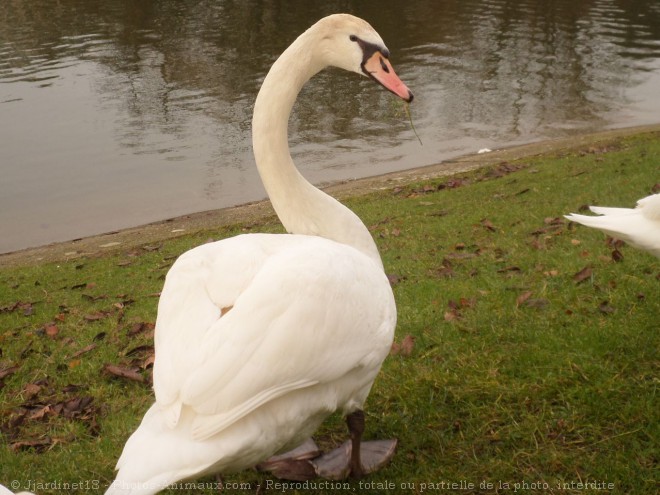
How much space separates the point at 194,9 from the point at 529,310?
3287 centimetres

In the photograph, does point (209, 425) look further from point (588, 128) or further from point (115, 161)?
point (588, 128)

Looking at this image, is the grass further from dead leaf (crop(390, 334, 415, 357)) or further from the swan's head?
the swan's head

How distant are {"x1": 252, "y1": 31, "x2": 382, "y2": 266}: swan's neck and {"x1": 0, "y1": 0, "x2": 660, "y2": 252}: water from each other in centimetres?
950

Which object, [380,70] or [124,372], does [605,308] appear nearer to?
[380,70]

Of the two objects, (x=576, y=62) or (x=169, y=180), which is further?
(x=576, y=62)

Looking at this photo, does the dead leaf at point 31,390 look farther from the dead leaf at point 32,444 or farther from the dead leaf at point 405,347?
the dead leaf at point 405,347

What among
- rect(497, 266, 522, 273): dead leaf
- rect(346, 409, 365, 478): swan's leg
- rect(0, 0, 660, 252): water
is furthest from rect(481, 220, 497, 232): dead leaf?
rect(0, 0, 660, 252): water

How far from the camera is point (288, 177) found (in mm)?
3934

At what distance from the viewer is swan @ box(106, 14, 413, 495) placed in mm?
2594

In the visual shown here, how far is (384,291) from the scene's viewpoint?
330cm

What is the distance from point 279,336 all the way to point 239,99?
18.2 m

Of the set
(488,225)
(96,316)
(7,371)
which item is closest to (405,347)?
(7,371)

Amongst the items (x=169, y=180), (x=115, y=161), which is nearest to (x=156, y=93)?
(x=115, y=161)

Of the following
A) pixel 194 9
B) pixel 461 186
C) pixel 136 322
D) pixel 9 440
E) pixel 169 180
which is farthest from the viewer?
pixel 194 9
